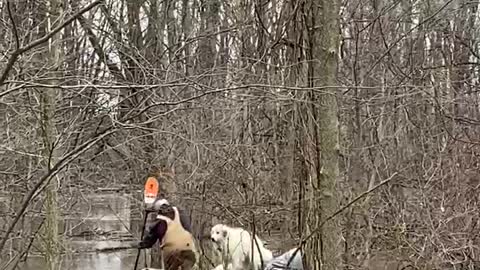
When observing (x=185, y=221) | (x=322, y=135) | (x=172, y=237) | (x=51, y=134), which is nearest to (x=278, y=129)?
(x=185, y=221)

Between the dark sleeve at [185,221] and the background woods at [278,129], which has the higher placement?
the background woods at [278,129]

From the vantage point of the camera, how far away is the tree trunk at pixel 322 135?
5141mm

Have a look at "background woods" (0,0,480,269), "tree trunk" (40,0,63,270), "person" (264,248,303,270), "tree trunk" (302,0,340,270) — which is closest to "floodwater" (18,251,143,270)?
"background woods" (0,0,480,269)

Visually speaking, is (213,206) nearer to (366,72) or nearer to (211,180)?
(211,180)

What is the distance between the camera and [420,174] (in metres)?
9.32

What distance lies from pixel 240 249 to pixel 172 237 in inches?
39.0

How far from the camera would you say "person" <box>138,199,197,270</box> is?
23.9 feet

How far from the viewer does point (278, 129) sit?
7012 millimetres

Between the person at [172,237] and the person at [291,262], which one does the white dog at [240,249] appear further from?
the person at [291,262]

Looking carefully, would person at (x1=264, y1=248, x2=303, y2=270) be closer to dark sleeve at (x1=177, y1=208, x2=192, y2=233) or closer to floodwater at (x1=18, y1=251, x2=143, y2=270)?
dark sleeve at (x1=177, y1=208, x2=192, y2=233)

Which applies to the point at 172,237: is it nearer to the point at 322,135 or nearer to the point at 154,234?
the point at 154,234

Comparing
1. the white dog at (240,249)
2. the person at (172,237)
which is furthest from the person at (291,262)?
the person at (172,237)

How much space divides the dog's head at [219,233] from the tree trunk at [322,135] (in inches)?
68.3

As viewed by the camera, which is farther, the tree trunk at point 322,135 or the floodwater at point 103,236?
the floodwater at point 103,236
